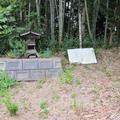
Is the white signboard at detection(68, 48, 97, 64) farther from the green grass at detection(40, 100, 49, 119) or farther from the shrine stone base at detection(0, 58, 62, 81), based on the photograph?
the green grass at detection(40, 100, 49, 119)

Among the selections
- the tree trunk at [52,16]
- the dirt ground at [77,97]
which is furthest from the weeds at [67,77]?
the tree trunk at [52,16]

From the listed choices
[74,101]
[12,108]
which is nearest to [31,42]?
[74,101]

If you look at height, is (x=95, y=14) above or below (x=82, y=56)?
above

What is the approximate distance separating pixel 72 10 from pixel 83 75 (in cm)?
271

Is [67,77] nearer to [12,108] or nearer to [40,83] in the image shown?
[40,83]

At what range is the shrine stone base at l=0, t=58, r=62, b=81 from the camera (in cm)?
632

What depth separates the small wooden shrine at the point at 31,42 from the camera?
696 cm

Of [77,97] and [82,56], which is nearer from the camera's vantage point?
[77,97]

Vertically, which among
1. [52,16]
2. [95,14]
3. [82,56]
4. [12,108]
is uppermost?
[12,108]

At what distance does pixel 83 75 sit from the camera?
6.47m

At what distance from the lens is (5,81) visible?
6.00 m

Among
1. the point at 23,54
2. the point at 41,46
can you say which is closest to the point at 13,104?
the point at 23,54

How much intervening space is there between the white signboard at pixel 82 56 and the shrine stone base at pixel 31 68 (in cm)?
64

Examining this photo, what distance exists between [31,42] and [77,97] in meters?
2.11
